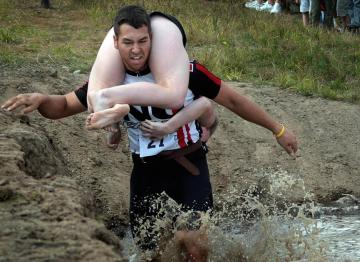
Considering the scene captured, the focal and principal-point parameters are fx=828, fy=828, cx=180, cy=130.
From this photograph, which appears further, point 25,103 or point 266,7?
point 266,7

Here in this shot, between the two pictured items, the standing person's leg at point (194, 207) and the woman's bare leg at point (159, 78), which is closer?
the woman's bare leg at point (159, 78)

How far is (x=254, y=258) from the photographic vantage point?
463 centimetres

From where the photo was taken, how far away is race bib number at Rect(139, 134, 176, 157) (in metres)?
4.02

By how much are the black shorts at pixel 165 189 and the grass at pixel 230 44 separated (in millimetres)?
4425

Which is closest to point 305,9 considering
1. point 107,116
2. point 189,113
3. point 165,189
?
point 165,189

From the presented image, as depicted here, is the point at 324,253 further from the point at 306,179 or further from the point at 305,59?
the point at 305,59

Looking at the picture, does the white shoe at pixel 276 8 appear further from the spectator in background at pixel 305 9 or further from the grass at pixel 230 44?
the spectator in background at pixel 305 9

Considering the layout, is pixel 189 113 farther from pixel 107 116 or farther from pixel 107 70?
pixel 107 116

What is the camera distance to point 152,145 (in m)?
4.02

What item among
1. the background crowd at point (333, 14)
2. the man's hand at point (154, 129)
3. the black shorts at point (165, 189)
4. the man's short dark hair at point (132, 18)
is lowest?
the background crowd at point (333, 14)

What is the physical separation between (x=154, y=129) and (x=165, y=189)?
1.54ft

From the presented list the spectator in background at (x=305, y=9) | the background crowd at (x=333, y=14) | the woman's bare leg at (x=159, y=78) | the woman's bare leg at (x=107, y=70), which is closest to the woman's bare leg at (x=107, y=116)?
the woman's bare leg at (x=159, y=78)

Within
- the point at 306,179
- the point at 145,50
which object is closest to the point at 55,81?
the point at 306,179

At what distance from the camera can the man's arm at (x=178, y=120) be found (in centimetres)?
388
